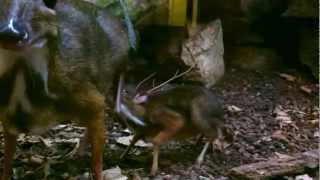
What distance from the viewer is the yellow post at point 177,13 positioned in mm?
4422

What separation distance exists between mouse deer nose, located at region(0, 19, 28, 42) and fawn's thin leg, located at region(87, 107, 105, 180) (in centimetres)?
58

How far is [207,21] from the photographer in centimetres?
442

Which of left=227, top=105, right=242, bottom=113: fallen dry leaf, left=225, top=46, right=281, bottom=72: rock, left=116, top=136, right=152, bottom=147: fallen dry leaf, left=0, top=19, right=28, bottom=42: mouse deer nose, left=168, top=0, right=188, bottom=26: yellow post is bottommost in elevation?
left=116, top=136, right=152, bottom=147: fallen dry leaf

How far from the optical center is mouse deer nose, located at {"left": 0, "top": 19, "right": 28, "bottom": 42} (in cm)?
222

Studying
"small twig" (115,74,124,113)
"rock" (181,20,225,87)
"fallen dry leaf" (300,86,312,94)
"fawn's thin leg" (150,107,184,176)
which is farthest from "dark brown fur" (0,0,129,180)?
"fallen dry leaf" (300,86,312,94)

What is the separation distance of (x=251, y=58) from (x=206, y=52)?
52 cm

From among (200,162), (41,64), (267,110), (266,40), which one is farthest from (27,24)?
(266,40)

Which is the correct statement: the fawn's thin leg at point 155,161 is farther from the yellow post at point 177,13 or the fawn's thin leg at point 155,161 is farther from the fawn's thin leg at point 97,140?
the yellow post at point 177,13

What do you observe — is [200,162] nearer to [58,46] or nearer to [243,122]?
[243,122]

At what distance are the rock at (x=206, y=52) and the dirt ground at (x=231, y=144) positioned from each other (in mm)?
99

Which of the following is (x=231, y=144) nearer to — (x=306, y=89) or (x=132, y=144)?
(x=132, y=144)

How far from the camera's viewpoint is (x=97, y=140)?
280 cm

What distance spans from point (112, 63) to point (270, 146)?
959 mm

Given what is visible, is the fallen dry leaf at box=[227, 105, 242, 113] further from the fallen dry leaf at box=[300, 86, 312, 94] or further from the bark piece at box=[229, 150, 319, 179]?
the bark piece at box=[229, 150, 319, 179]
